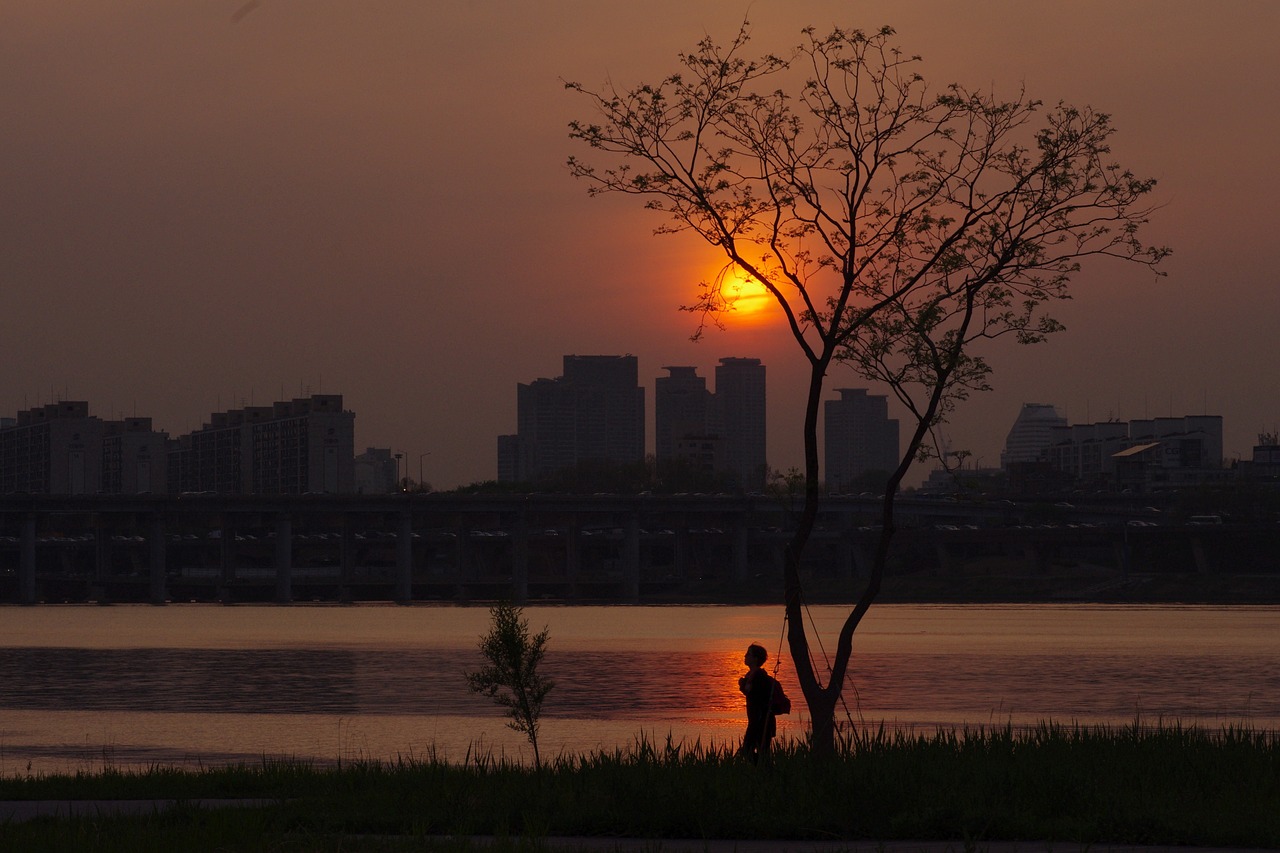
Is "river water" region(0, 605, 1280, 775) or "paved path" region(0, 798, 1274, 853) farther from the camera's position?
"river water" region(0, 605, 1280, 775)

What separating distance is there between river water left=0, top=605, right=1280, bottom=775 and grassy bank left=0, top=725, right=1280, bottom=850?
5746mm

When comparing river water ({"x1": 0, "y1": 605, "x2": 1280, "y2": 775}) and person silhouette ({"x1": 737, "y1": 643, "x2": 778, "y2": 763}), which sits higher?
person silhouette ({"x1": 737, "y1": 643, "x2": 778, "y2": 763})

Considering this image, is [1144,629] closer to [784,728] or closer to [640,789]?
[784,728]

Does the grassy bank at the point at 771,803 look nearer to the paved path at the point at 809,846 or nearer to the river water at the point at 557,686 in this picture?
the paved path at the point at 809,846

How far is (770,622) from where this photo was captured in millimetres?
159375

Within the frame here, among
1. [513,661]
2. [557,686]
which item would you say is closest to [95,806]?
[513,661]

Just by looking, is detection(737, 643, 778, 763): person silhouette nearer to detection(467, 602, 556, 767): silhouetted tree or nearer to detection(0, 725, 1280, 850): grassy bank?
detection(0, 725, 1280, 850): grassy bank

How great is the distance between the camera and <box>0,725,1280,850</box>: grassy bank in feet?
61.8

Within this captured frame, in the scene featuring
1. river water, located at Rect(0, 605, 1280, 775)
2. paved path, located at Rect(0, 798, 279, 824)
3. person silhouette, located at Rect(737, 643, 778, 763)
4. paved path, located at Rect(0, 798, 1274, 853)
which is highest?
person silhouette, located at Rect(737, 643, 778, 763)

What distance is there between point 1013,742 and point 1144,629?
10873 centimetres

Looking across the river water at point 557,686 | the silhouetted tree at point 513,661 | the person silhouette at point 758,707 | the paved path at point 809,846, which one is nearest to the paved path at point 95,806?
the paved path at point 809,846

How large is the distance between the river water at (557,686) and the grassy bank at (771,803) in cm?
575

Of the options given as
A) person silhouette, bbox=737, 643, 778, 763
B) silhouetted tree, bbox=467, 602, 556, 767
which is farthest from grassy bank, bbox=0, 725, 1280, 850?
silhouetted tree, bbox=467, 602, 556, 767

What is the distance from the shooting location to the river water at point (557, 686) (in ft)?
151
